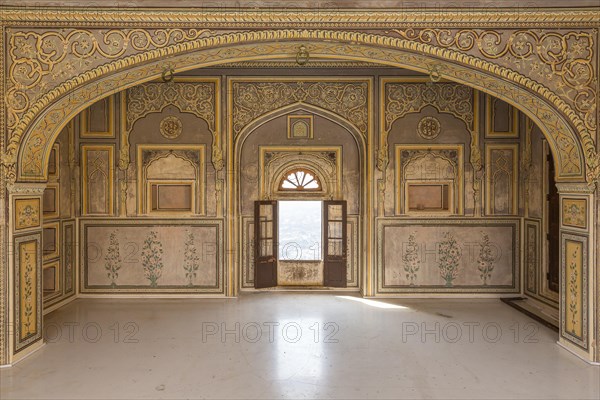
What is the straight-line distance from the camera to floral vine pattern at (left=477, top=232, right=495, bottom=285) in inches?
243

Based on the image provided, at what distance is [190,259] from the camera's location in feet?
20.3

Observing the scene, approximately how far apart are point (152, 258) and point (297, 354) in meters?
2.90

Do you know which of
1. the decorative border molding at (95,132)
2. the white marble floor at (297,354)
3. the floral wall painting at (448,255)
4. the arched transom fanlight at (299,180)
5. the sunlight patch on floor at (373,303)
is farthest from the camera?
the arched transom fanlight at (299,180)

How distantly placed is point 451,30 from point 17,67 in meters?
3.82

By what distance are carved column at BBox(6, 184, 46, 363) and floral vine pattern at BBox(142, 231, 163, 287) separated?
189 centimetres

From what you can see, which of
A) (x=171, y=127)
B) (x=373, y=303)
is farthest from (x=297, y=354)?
(x=171, y=127)

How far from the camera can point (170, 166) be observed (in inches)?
243

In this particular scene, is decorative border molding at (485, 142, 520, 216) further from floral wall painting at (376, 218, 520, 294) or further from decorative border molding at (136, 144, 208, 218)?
decorative border molding at (136, 144, 208, 218)

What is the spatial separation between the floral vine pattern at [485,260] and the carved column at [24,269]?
5351 millimetres

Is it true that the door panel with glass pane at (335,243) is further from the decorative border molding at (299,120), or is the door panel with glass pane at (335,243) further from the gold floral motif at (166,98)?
the gold floral motif at (166,98)

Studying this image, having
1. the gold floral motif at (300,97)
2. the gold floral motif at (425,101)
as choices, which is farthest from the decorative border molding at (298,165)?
the gold floral motif at (425,101)

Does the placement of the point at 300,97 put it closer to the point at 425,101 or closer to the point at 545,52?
the point at 425,101

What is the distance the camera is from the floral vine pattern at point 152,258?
6.16 m

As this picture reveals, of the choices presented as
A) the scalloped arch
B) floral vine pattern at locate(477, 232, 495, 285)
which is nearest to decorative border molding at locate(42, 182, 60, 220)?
the scalloped arch
